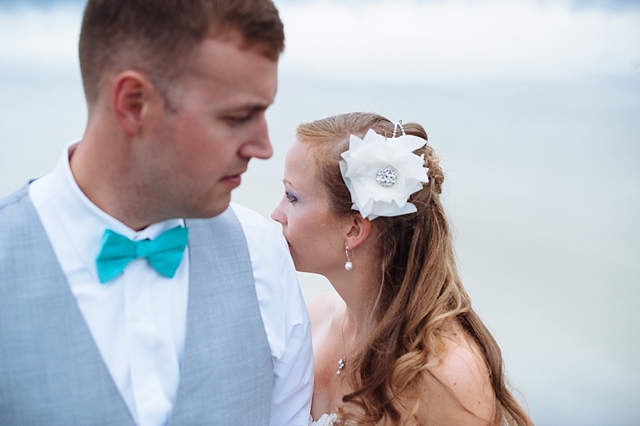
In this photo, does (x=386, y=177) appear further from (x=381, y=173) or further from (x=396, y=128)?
(x=396, y=128)

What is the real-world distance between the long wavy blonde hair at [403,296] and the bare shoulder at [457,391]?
0.05m

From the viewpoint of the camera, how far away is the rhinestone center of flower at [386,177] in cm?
187

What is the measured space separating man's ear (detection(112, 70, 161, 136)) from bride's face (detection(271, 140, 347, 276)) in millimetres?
804

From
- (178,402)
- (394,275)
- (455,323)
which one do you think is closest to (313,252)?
(394,275)

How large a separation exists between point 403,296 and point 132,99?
3.52ft

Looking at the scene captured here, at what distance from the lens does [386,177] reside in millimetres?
1875

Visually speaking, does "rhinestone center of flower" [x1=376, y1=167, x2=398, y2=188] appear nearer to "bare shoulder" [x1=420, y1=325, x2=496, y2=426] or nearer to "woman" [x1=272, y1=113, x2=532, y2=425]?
"woman" [x1=272, y1=113, x2=532, y2=425]

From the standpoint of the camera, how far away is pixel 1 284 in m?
1.25

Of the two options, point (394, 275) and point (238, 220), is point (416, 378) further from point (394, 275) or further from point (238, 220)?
point (238, 220)

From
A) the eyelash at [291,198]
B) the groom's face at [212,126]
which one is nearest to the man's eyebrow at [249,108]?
the groom's face at [212,126]

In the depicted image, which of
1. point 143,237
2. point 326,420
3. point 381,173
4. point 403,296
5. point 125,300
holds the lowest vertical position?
point 326,420

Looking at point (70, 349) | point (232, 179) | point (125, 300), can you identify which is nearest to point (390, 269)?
point (232, 179)

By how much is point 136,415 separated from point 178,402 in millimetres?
85

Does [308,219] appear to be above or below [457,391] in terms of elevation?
above
